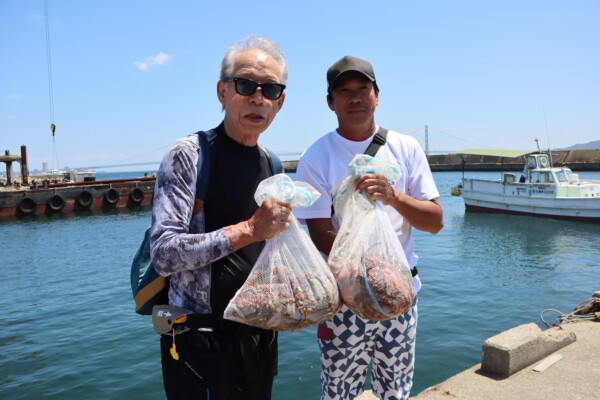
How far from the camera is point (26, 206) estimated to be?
28.1 meters

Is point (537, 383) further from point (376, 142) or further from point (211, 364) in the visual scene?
point (211, 364)

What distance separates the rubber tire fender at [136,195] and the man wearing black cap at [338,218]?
3134cm

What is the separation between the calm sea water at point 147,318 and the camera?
19.5ft

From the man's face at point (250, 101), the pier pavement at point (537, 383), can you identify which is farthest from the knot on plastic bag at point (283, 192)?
the pier pavement at point (537, 383)

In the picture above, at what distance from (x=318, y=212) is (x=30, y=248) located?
64.7ft

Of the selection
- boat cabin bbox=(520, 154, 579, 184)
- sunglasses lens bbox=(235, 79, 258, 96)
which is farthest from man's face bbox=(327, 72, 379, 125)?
boat cabin bbox=(520, 154, 579, 184)

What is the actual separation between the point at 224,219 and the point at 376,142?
0.89 meters

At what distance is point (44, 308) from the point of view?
31.8 feet

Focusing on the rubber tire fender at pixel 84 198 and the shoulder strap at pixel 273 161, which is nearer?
the shoulder strap at pixel 273 161

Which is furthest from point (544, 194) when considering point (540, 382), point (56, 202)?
point (56, 202)

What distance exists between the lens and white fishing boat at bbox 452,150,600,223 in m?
18.7

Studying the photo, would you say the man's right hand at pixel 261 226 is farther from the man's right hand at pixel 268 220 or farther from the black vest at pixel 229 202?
the black vest at pixel 229 202

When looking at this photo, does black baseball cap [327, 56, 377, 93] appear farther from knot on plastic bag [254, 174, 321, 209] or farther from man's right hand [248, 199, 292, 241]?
man's right hand [248, 199, 292, 241]

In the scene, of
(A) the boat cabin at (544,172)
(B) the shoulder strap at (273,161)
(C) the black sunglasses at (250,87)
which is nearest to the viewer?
(C) the black sunglasses at (250,87)
